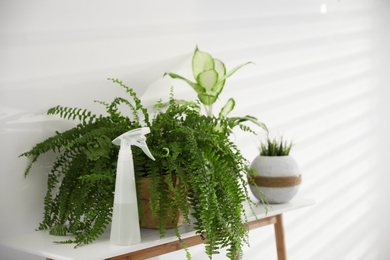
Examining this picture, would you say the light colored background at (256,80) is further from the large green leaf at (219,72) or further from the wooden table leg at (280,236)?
the wooden table leg at (280,236)

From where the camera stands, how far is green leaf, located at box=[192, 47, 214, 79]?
5.74ft

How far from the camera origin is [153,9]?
5.72ft

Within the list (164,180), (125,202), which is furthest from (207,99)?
(125,202)

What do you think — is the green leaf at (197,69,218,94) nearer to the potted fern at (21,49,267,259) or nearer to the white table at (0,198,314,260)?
the potted fern at (21,49,267,259)

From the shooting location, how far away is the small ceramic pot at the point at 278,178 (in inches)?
65.0

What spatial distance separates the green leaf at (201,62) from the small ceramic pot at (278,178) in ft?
1.36

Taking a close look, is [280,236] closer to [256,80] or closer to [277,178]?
[277,178]

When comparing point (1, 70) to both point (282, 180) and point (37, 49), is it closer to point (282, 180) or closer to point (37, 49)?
point (37, 49)

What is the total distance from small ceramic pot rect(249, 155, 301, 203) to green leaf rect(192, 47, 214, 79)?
Answer: 0.41 metres

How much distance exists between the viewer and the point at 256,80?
7.00 feet

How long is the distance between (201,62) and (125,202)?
0.77m

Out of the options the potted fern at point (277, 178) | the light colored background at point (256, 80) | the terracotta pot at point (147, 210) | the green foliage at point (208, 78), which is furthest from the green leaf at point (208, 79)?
the terracotta pot at point (147, 210)

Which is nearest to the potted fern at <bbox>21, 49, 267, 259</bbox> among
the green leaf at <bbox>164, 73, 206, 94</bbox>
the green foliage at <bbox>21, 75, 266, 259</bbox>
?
the green foliage at <bbox>21, 75, 266, 259</bbox>

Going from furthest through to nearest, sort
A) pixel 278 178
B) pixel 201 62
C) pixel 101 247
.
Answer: pixel 201 62
pixel 278 178
pixel 101 247
